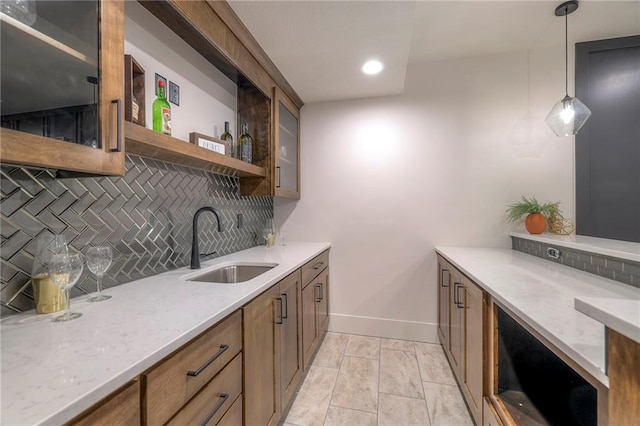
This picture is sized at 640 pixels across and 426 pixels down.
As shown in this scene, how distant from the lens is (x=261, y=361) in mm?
1274

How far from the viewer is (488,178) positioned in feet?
8.29

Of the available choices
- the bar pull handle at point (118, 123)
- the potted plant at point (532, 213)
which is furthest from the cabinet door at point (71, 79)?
the potted plant at point (532, 213)

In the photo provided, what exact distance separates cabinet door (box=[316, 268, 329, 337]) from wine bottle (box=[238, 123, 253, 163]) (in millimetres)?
1197

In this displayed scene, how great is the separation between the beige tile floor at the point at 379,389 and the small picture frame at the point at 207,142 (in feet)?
5.62

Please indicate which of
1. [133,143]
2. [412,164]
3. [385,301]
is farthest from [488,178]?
[133,143]

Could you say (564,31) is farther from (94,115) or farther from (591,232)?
(94,115)

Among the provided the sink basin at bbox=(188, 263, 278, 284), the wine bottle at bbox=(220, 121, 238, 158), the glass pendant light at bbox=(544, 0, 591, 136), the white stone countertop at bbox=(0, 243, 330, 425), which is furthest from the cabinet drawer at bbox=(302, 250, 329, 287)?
the glass pendant light at bbox=(544, 0, 591, 136)

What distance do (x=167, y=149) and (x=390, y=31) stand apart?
1.50m

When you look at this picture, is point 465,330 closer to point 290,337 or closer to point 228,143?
point 290,337

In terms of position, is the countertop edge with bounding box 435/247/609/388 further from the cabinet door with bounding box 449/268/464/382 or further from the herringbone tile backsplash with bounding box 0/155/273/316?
the herringbone tile backsplash with bounding box 0/155/273/316

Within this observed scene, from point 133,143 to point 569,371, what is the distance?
2199 millimetres

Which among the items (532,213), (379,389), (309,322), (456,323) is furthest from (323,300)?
(532,213)

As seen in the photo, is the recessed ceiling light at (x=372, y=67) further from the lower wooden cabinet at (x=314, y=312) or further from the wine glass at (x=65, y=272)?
the wine glass at (x=65, y=272)

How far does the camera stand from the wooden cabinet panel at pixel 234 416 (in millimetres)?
A: 990
